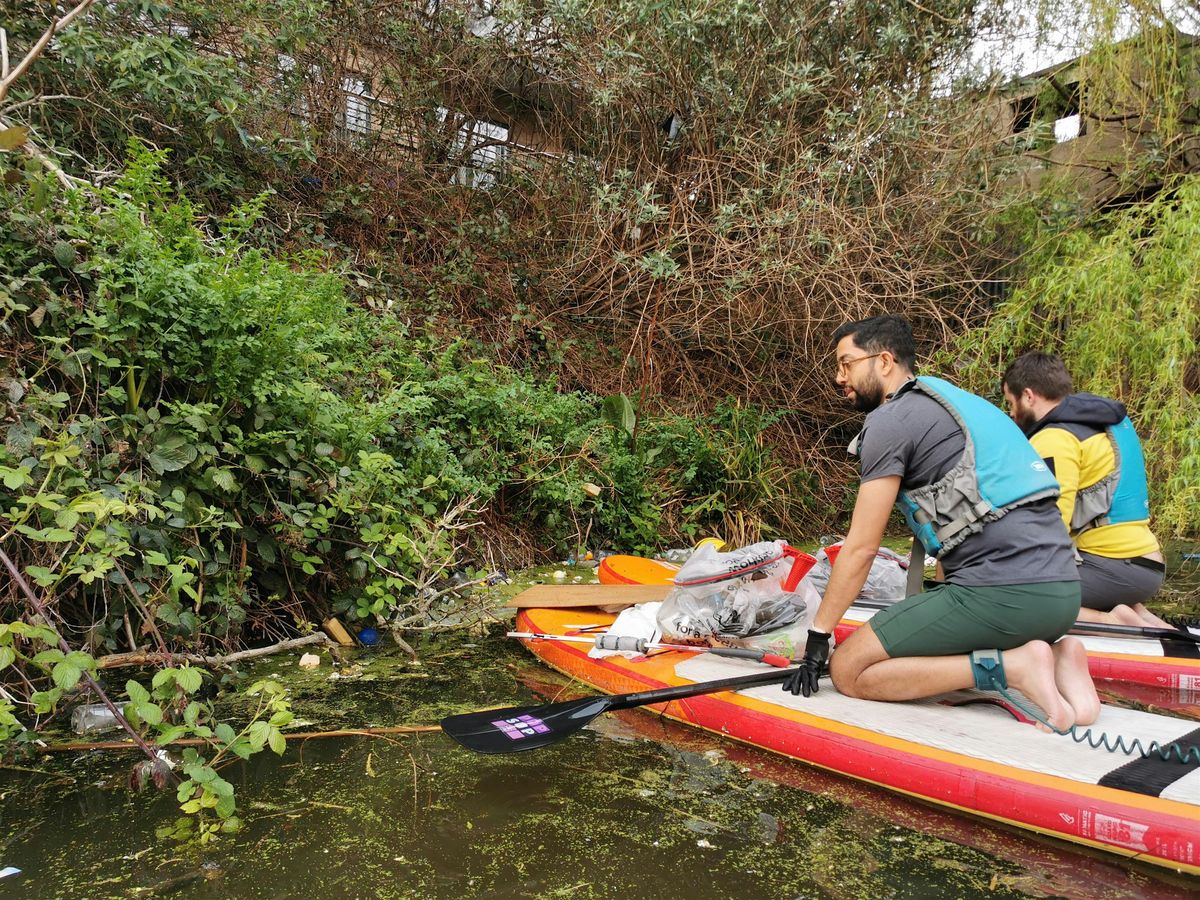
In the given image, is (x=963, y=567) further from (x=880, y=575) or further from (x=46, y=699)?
(x=46, y=699)

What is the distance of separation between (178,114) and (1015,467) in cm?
593

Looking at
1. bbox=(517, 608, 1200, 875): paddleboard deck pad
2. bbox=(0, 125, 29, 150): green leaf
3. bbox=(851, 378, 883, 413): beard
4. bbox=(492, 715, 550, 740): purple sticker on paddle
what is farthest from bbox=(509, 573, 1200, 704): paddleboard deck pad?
bbox=(0, 125, 29, 150): green leaf

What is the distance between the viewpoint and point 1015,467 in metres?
2.66

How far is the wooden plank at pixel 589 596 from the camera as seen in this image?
3998 millimetres

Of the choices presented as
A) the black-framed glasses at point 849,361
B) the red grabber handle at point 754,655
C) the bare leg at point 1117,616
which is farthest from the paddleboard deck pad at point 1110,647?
the black-framed glasses at point 849,361

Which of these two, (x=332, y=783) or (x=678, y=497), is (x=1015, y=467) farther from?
(x=678, y=497)

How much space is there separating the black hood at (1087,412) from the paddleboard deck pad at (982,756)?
4.74 ft

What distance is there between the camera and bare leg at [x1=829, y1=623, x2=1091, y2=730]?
102 inches

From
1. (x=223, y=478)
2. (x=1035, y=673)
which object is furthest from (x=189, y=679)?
(x=1035, y=673)

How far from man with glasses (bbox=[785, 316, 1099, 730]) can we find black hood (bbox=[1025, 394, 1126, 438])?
118 centimetres

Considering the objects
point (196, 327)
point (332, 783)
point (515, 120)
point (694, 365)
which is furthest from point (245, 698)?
point (515, 120)

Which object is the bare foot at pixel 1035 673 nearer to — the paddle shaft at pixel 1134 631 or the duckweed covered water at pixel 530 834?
the duckweed covered water at pixel 530 834

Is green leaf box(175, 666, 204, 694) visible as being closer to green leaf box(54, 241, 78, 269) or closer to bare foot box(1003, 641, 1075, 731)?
green leaf box(54, 241, 78, 269)

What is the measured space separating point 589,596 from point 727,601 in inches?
29.5
